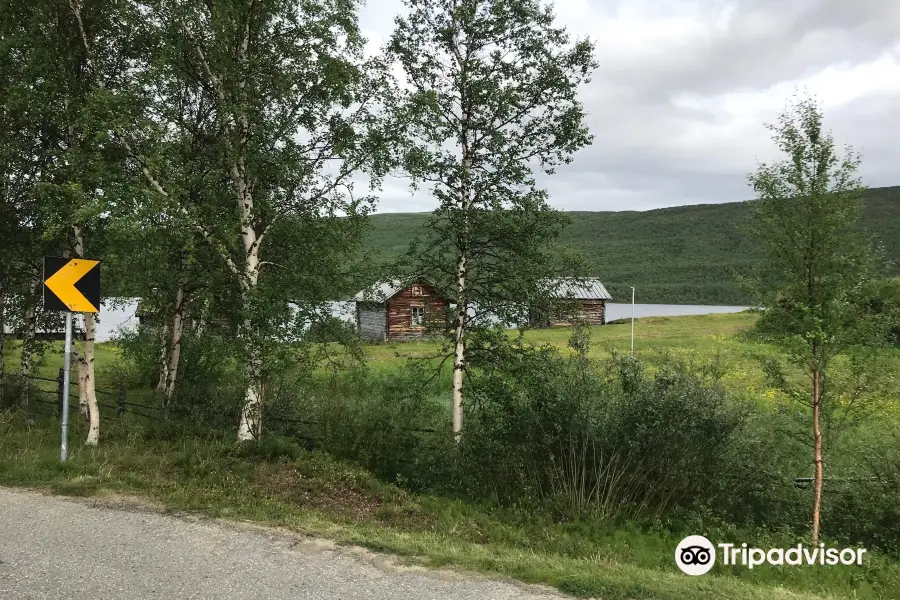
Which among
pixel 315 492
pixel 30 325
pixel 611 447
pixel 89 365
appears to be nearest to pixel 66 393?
pixel 89 365

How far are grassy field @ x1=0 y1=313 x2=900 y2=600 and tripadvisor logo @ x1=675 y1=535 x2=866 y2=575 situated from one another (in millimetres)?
189

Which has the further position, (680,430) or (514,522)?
(680,430)

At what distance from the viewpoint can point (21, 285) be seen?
44.6 feet

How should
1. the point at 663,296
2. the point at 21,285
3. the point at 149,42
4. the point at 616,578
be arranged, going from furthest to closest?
the point at 663,296 → the point at 21,285 → the point at 149,42 → the point at 616,578

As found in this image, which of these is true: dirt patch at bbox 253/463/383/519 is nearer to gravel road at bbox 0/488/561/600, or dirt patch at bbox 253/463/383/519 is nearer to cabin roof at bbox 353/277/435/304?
gravel road at bbox 0/488/561/600

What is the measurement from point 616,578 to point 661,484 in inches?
205

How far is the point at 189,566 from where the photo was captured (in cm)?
552

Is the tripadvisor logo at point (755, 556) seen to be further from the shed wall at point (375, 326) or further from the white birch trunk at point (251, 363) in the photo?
the shed wall at point (375, 326)

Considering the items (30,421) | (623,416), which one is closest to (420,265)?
(623,416)

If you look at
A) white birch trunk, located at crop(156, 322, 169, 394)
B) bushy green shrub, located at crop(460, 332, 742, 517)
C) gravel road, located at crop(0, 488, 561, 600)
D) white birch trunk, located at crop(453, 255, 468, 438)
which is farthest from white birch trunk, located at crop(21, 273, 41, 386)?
bushy green shrub, located at crop(460, 332, 742, 517)

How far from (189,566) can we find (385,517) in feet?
12.5

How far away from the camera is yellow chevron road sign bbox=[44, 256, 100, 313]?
29.3 ft

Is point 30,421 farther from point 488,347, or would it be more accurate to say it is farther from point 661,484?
point 661,484

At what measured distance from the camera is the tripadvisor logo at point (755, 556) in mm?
8398
